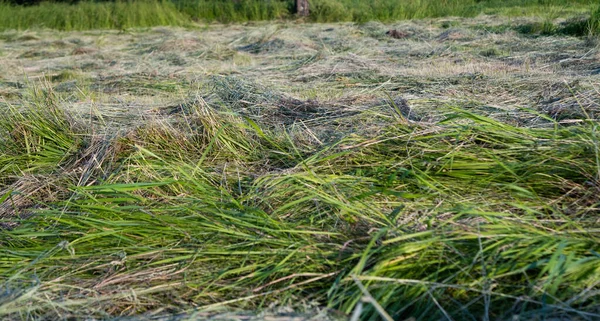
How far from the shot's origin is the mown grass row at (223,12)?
10.0 m

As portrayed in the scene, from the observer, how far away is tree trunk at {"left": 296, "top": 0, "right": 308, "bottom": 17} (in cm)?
1116

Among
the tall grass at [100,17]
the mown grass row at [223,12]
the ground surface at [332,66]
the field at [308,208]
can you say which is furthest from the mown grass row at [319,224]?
the tall grass at [100,17]

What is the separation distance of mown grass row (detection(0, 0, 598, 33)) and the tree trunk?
14 cm

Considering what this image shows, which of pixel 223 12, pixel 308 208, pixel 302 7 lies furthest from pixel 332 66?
pixel 223 12

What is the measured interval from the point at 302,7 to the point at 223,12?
1.77m

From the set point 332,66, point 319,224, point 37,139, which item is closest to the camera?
point 319,224

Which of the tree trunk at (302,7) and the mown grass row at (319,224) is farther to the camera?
the tree trunk at (302,7)

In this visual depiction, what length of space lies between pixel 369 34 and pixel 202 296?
675 cm

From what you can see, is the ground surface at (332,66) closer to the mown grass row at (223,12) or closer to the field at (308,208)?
the field at (308,208)

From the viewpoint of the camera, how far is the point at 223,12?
11.8 meters

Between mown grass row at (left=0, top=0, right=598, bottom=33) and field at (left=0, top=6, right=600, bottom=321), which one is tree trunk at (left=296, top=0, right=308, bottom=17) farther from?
field at (left=0, top=6, right=600, bottom=321)

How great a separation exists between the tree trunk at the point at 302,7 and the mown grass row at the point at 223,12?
142mm

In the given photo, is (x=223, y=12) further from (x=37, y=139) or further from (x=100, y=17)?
(x=37, y=139)

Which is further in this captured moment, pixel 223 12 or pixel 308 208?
pixel 223 12
